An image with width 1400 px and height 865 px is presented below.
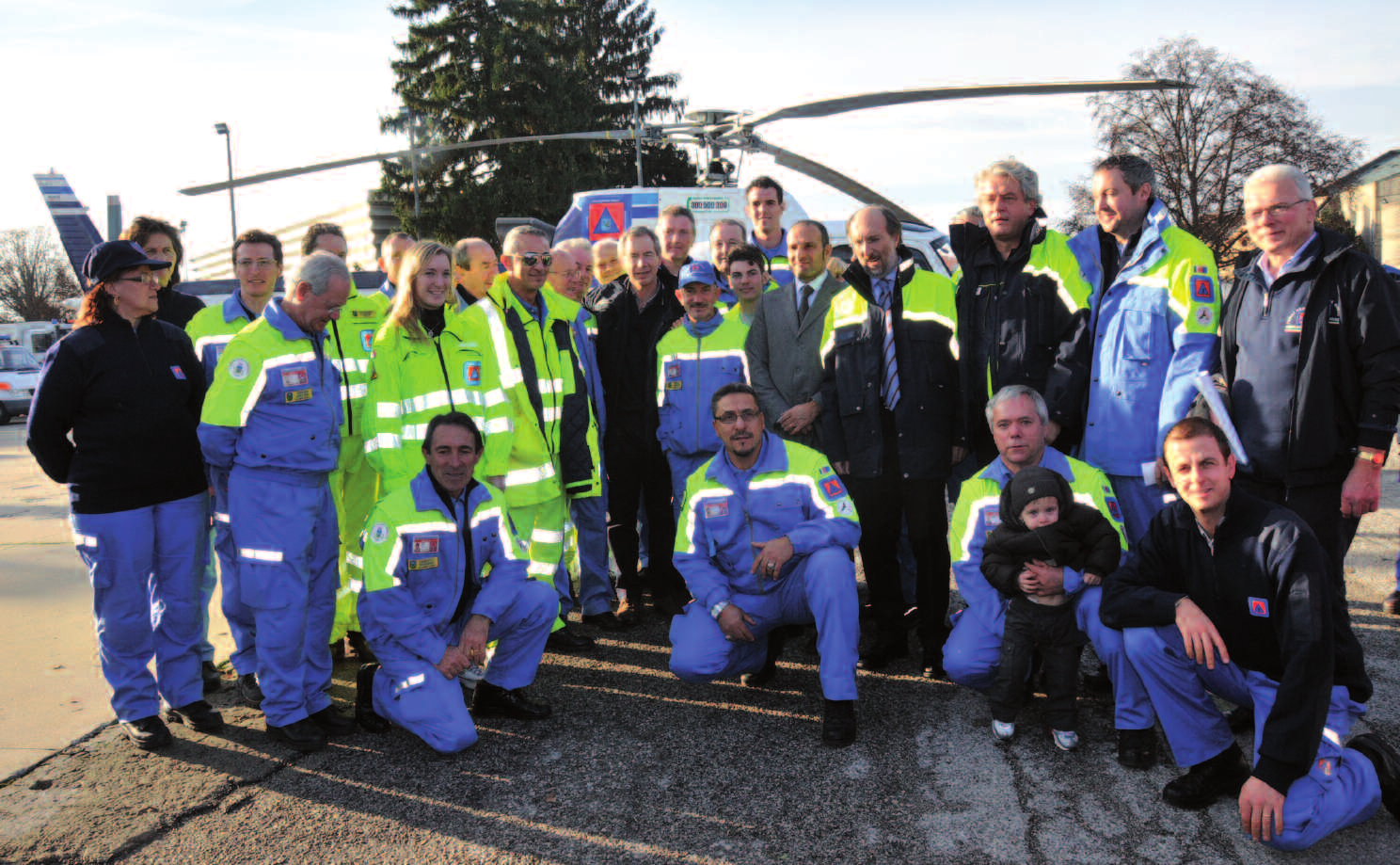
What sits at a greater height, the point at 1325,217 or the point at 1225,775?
the point at 1325,217

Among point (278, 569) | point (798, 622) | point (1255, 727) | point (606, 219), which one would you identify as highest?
point (606, 219)

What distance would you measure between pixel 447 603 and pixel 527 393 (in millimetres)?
1211

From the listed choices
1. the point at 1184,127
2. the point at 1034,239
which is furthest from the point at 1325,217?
the point at 1034,239

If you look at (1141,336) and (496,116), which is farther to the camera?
(496,116)

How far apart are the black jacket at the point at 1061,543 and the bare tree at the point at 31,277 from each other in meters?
68.4

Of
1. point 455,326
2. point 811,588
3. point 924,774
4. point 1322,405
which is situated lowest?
point 924,774

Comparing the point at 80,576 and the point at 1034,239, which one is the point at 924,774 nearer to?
the point at 1034,239

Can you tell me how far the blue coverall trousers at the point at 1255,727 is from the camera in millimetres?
2523

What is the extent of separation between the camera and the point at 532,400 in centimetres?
450

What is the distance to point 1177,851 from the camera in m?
2.58

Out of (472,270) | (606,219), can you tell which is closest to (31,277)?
(606,219)

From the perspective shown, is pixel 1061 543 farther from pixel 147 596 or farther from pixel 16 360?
pixel 16 360

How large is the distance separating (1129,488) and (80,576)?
649 cm

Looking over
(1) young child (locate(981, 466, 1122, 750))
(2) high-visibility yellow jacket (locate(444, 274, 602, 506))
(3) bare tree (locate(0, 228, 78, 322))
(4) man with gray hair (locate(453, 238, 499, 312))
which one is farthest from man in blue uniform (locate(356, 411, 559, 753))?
(3) bare tree (locate(0, 228, 78, 322))
